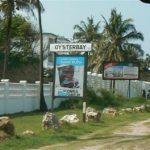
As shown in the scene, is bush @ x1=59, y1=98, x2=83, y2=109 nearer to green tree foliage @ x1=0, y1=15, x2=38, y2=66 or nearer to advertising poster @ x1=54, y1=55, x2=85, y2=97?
advertising poster @ x1=54, y1=55, x2=85, y2=97

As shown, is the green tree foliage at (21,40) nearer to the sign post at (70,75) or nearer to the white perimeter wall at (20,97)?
the white perimeter wall at (20,97)

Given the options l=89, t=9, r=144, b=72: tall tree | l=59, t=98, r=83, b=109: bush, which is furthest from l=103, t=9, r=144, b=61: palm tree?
l=59, t=98, r=83, b=109: bush

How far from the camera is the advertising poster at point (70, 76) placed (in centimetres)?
2230

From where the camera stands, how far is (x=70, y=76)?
22.3 meters

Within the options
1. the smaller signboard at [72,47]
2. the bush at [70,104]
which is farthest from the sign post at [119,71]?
the smaller signboard at [72,47]

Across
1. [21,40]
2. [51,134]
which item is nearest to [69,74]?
[51,134]

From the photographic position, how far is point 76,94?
73.5 ft

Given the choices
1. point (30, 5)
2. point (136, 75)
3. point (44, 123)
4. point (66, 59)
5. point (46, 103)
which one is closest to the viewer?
point (44, 123)

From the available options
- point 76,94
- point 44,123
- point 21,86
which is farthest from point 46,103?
point 44,123

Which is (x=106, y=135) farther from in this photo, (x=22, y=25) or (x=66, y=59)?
(x=22, y=25)

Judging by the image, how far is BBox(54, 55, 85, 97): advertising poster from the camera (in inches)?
878

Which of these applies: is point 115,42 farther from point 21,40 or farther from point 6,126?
point 6,126

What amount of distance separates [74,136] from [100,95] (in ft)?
77.8

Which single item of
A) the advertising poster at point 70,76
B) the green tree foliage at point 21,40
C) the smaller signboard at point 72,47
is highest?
the green tree foliage at point 21,40
